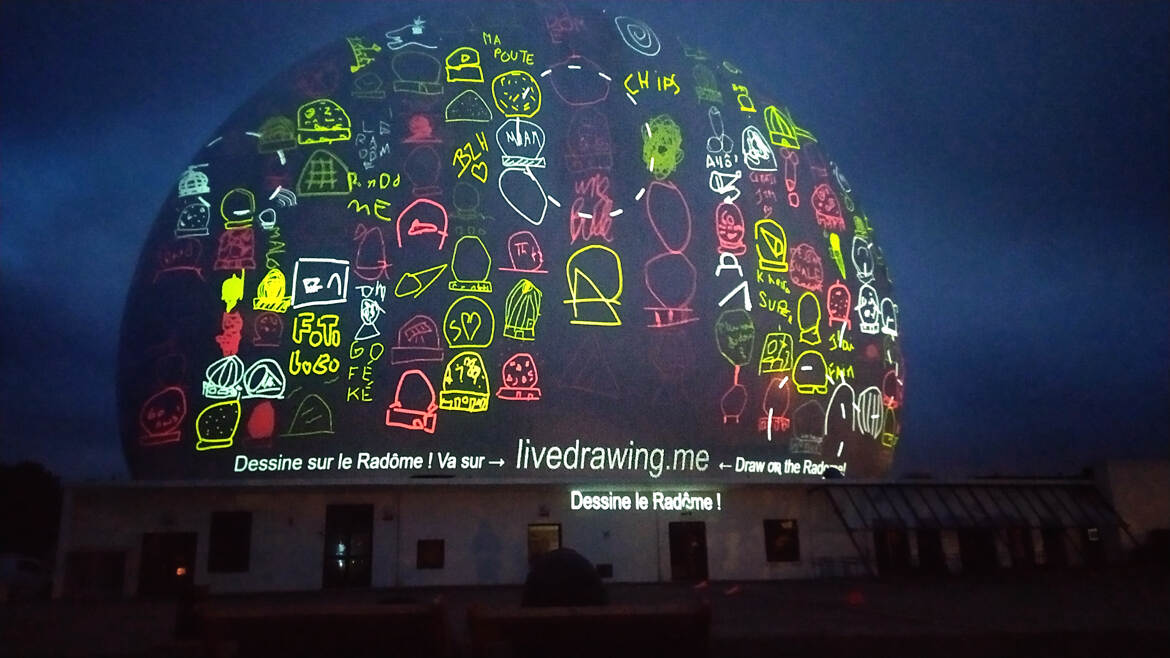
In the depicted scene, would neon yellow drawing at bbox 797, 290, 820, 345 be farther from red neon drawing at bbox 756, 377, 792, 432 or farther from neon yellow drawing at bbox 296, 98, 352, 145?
neon yellow drawing at bbox 296, 98, 352, 145

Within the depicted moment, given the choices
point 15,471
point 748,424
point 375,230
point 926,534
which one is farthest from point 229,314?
point 15,471

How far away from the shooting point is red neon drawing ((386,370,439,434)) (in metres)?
22.1

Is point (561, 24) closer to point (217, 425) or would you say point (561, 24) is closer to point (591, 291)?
point (591, 291)

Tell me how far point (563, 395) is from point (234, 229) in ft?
32.9

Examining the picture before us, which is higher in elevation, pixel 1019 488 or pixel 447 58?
pixel 447 58

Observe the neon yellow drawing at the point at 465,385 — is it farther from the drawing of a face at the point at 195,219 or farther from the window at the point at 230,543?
the drawing of a face at the point at 195,219

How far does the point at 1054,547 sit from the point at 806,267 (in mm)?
13097

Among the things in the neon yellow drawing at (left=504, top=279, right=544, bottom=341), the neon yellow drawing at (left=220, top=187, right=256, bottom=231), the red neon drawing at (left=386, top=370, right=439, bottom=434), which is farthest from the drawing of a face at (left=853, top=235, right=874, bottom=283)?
the neon yellow drawing at (left=220, top=187, right=256, bottom=231)

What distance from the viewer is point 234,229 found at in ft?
78.8

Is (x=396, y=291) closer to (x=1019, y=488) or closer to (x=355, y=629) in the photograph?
(x=355, y=629)

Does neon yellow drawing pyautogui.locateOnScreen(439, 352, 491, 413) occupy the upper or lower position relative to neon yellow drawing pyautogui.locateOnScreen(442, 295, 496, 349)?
lower

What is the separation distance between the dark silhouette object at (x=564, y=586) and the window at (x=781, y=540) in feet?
56.6

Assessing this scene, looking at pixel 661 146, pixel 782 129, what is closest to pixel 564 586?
pixel 661 146

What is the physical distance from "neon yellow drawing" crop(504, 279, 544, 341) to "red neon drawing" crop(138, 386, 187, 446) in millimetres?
8745
